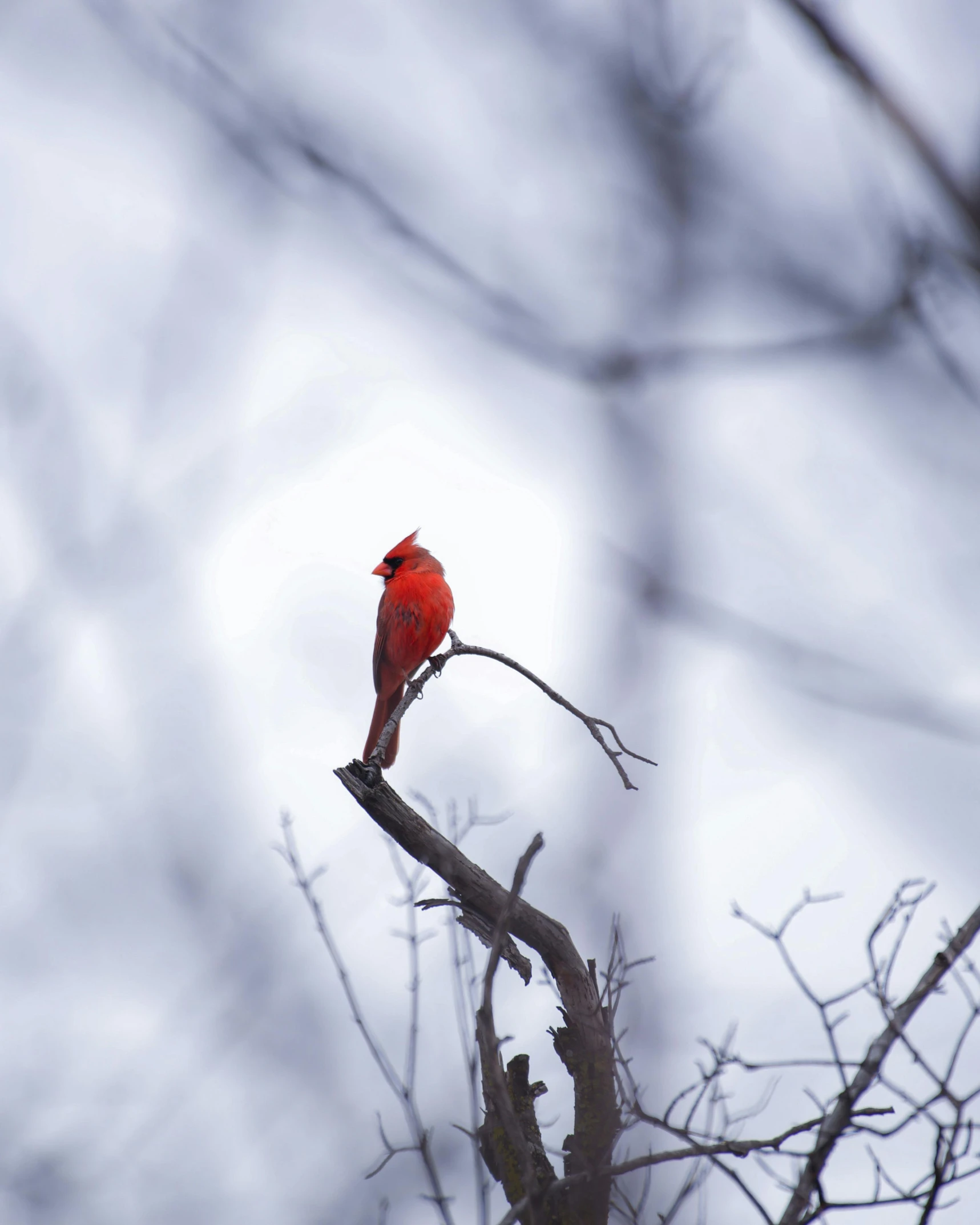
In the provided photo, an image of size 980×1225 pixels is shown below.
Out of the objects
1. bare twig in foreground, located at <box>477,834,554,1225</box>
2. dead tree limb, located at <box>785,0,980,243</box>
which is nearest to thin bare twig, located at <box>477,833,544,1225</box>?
bare twig in foreground, located at <box>477,834,554,1225</box>

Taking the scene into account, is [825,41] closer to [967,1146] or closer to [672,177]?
[672,177]

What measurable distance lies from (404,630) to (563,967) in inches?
127

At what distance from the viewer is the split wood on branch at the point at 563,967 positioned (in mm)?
2684

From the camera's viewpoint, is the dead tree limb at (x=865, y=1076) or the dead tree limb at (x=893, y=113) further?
the dead tree limb at (x=865, y=1076)

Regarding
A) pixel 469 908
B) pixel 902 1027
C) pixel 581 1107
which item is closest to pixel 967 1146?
pixel 902 1027

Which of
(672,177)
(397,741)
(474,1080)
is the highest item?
(397,741)

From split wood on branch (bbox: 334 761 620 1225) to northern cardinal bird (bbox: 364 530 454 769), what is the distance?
2.62 meters

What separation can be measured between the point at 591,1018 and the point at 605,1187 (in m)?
0.43

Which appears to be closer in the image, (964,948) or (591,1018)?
(964,948)

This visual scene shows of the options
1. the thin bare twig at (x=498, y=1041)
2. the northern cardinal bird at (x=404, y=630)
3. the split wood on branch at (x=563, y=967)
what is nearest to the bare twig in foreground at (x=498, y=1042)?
the thin bare twig at (x=498, y=1041)

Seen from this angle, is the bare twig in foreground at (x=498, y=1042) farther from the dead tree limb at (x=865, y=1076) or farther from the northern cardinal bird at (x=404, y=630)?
the northern cardinal bird at (x=404, y=630)

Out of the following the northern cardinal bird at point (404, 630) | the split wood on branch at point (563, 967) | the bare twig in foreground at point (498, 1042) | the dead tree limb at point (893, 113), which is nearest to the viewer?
the dead tree limb at point (893, 113)

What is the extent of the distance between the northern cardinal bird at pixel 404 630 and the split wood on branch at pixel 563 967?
2619 mm

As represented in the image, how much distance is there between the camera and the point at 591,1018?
9.55 feet
